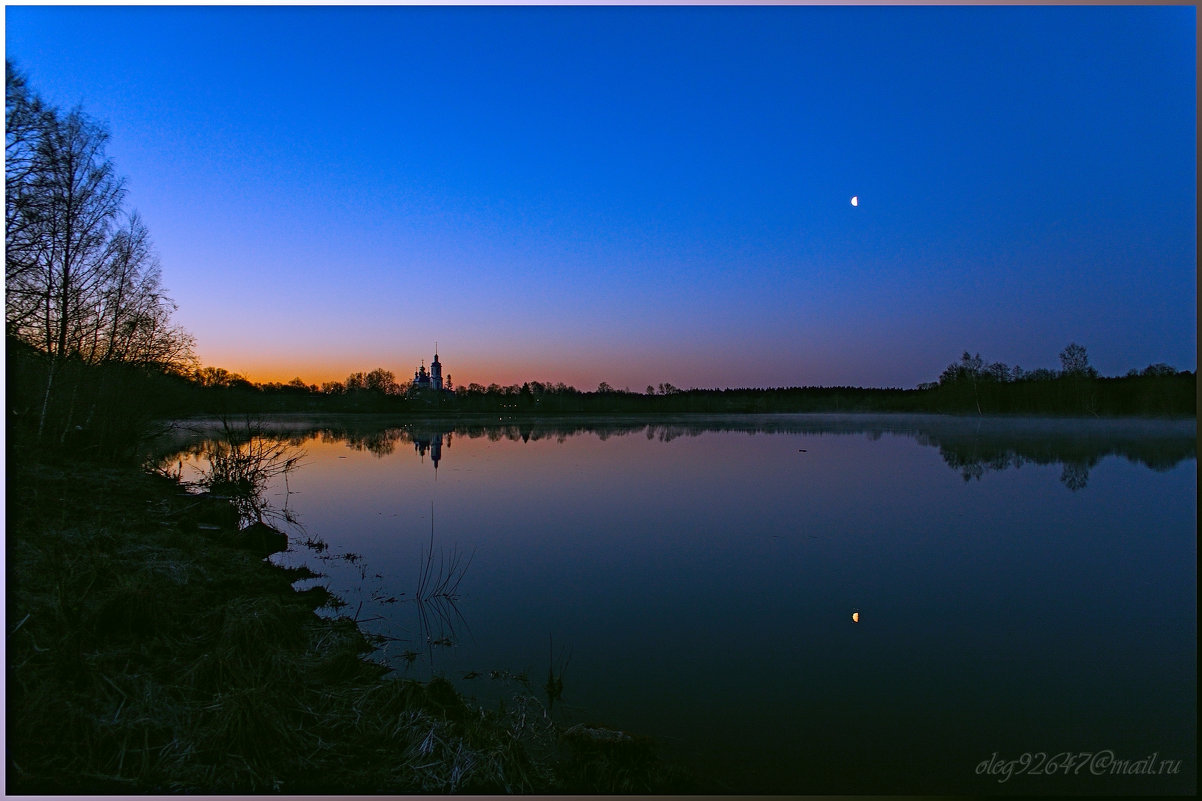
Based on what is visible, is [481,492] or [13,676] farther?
[481,492]

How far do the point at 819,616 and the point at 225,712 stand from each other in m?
5.25

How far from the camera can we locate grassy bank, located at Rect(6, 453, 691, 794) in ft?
10.7

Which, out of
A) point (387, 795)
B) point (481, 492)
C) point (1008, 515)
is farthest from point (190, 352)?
point (1008, 515)

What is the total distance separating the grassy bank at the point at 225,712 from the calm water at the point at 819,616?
55 cm

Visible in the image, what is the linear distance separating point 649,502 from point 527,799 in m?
9.59

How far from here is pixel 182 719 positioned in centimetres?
347

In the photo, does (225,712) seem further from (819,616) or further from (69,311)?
(69,311)

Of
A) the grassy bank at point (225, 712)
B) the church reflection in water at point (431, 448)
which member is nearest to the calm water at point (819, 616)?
the grassy bank at point (225, 712)

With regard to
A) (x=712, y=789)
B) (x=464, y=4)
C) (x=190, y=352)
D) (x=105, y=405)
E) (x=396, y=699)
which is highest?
(x=464, y=4)

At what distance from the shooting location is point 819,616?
252 inches

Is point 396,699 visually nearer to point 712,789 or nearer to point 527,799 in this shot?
point 527,799

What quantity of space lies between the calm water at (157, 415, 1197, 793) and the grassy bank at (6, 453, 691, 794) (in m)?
0.55

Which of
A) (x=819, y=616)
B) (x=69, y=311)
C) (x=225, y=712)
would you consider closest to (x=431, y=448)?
(x=69, y=311)

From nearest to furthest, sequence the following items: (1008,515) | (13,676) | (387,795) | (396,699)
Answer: (387,795) < (13,676) < (396,699) < (1008,515)
